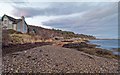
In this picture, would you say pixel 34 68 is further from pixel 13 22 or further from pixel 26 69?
pixel 13 22

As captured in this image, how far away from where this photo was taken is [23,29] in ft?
158

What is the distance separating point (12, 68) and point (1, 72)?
0.78 m

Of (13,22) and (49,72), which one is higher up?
(13,22)

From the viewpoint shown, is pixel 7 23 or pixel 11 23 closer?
pixel 11 23

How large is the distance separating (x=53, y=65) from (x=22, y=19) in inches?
1532

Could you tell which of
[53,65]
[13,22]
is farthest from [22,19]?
[53,65]

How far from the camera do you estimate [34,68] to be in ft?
30.6

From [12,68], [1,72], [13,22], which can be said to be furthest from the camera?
[13,22]

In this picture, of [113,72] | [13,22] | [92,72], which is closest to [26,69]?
[92,72]

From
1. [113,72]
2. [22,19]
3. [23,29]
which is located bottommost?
[113,72]

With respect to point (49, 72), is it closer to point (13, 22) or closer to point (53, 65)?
point (53, 65)

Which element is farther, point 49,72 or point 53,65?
point 53,65

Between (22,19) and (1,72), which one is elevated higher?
(22,19)

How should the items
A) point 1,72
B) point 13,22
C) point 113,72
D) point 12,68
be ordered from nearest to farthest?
point 1,72
point 12,68
point 113,72
point 13,22
